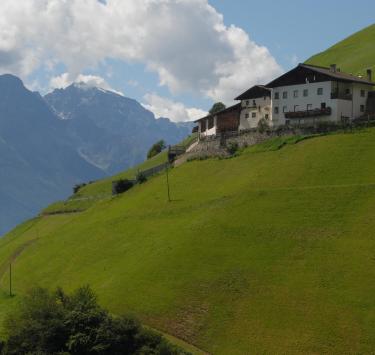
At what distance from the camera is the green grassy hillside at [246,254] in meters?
70.3

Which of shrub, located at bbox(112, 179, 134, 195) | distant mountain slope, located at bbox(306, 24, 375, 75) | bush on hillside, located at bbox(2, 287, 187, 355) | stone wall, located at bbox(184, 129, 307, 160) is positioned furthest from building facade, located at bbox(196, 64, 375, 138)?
bush on hillside, located at bbox(2, 287, 187, 355)

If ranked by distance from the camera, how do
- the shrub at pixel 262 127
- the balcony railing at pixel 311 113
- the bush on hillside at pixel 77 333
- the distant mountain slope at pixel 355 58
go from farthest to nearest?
the distant mountain slope at pixel 355 58 < the shrub at pixel 262 127 < the balcony railing at pixel 311 113 < the bush on hillside at pixel 77 333

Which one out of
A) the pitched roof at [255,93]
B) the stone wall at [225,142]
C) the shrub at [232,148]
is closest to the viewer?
the stone wall at [225,142]

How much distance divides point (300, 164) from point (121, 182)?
43525mm

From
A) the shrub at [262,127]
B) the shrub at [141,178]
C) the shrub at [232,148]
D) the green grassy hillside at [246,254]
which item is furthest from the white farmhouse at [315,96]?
the shrub at [141,178]

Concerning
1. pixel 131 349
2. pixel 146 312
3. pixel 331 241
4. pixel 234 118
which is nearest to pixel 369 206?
pixel 331 241

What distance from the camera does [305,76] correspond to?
122188 mm

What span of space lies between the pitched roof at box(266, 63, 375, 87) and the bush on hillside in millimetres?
62157

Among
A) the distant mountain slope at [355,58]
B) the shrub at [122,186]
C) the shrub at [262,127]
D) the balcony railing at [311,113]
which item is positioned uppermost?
the distant mountain slope at [355,58]

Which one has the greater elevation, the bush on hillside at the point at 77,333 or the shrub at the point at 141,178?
the shrub at the point at 141,178

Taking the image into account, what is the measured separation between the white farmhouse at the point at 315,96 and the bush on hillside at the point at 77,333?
189 feet

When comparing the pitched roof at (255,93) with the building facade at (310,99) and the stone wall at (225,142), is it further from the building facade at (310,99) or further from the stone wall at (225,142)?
the stone wall at (225,142)

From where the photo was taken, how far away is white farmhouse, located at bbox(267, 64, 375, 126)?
117 m

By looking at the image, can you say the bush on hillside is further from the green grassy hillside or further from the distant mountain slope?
the distant mountain slope
